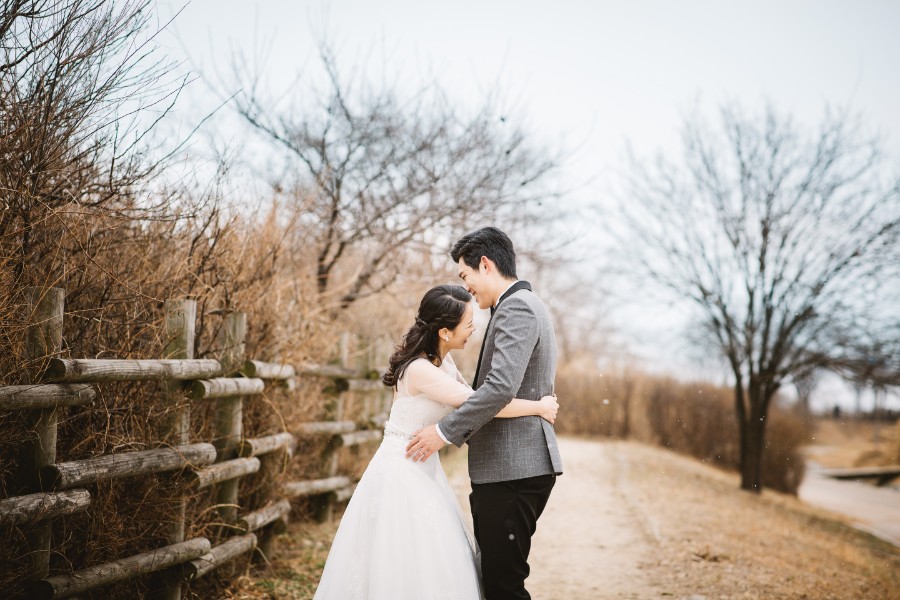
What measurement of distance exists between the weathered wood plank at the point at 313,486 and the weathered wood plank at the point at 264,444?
1.58 feet

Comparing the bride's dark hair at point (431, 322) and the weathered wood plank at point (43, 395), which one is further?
the bride's dark hair at point (431, 322)

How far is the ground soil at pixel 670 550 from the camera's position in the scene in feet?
19.3

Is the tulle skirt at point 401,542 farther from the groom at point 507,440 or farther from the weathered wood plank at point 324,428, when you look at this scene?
the weathered wood plank at point 324,428

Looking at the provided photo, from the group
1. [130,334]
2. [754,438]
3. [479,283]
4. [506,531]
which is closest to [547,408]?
[506,531]

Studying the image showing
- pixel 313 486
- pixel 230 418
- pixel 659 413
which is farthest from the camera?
pixel 659 413

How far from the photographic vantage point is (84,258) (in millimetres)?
3986

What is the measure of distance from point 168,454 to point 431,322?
177 cm

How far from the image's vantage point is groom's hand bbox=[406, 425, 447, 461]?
11.1ft

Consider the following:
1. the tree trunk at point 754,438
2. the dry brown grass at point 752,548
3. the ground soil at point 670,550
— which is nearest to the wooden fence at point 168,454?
the ground soil at point 670,550

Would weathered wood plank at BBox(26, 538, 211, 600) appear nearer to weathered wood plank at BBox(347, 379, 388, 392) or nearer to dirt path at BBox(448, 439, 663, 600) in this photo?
dirt path at BBox(448, 439, 663, 600)

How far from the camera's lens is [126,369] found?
371 centimetres

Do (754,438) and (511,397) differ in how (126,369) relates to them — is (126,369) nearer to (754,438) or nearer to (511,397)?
(511,397)

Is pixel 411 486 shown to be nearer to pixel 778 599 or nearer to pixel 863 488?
pixel 778 599

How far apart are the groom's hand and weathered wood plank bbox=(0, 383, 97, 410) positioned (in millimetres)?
1556
